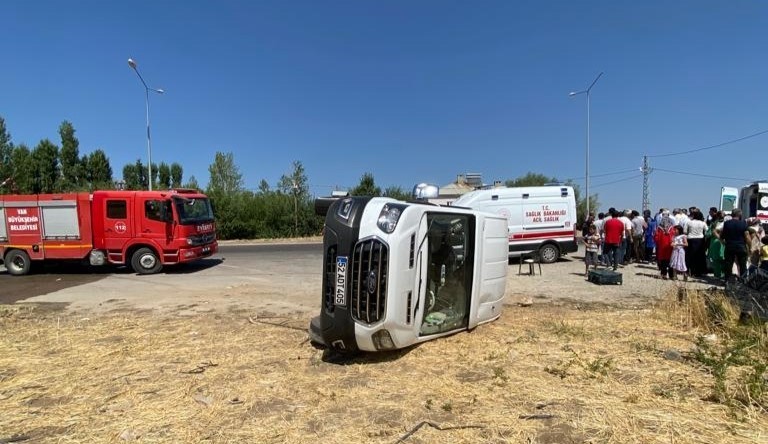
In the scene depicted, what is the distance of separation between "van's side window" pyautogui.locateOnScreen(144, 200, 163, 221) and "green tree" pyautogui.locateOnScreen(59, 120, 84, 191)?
128 feet

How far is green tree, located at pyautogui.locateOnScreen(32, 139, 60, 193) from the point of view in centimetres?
4325

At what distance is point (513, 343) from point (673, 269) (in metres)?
8.01

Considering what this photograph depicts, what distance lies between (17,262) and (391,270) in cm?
1639

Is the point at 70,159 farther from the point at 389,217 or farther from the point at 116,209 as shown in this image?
the point at 389,217

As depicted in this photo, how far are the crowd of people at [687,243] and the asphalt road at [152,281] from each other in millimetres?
8670

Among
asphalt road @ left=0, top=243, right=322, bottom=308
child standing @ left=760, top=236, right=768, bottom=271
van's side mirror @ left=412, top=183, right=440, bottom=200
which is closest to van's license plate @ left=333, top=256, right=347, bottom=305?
van's side mirror @ left=412, top=183, right=440, bottom=200

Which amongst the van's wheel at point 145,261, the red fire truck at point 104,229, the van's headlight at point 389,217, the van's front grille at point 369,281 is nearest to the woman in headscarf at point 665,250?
the van's headlight at point 389,217

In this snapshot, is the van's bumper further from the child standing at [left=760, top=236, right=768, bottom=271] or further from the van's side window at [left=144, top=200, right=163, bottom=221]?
the van's side window at [left=144, top=200, right=163, bottom=221]

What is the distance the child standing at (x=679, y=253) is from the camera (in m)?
10.6

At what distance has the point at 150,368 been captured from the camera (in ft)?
16.2

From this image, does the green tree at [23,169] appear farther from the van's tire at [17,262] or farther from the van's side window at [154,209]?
the van's side window at [154,209]

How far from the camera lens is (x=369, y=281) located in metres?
4.46

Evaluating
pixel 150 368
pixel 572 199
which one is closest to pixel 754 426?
pixel 150 368

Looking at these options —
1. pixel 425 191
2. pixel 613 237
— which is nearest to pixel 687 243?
pixel 613 237
